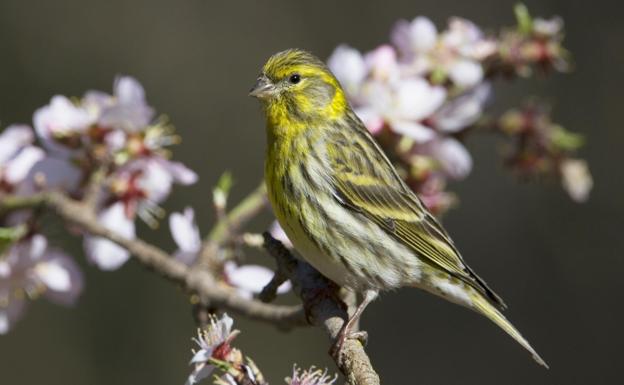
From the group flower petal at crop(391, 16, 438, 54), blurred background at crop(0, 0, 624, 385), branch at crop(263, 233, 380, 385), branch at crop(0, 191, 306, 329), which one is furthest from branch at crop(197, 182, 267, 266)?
blurred background at crop(0, 0, 624, 385)

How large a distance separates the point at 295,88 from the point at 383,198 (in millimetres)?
320

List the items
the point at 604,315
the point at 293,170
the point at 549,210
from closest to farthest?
1. the point at 293,170
2. the point at 604,315
3. the point at 549,210

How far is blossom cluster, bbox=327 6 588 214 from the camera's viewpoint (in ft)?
8.18

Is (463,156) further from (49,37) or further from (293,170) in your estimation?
(49,37)

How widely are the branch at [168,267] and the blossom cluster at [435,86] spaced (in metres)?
0.53

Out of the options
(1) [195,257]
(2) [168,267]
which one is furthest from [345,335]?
(1) [195,257]

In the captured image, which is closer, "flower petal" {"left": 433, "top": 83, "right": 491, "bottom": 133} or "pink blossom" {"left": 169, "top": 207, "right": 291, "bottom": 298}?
"pink blossom" {"left": 169, "top": 207, "right": 291, "bottom": 298}

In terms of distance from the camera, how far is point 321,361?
4859 millimetres

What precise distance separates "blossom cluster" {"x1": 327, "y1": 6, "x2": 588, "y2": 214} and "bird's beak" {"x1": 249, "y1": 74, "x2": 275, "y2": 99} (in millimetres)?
184

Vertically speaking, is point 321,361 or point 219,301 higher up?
point 321,361

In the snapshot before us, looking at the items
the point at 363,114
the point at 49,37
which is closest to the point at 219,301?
the point at 363,114

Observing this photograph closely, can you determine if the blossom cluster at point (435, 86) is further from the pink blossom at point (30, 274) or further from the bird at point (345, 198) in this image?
the pink blossom at point (30, 274)

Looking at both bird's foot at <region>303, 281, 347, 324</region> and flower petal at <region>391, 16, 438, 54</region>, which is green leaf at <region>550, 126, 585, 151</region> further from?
bird's foot at <region>303, 281, 347, 324</region>

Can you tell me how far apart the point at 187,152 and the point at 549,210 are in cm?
162
